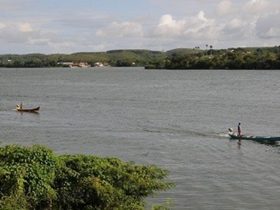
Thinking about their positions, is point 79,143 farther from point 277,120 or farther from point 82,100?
point 82,100

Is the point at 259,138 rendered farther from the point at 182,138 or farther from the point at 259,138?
the point at 182,138

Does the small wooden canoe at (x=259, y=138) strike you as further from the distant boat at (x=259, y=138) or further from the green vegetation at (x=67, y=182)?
the green vegetation at (x=67, y=182)

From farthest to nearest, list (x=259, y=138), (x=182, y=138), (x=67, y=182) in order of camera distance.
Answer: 1. (x=182, y=138)
2. (x=259, y=138)
3. (x=67, y=182)

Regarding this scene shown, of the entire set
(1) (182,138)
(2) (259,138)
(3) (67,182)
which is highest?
(3) (67,182)

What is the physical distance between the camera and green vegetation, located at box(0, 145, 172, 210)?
798 inches

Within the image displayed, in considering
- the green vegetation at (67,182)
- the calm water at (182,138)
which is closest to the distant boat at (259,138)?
the calm water at (182,138)

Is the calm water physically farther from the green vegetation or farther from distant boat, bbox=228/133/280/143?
the green vegetation

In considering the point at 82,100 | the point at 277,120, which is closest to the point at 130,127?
the point at 277,120

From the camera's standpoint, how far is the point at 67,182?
21.2 m

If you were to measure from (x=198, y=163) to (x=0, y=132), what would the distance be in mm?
30642

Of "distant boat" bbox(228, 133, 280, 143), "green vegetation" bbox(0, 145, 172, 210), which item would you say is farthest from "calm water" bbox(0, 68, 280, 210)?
"green vegetation" bbox(0, 145, 172, 210)

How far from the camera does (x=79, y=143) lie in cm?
5944

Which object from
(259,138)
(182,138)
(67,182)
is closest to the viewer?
(67,182)

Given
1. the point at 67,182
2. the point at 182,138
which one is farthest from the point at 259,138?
the point at 67,182
